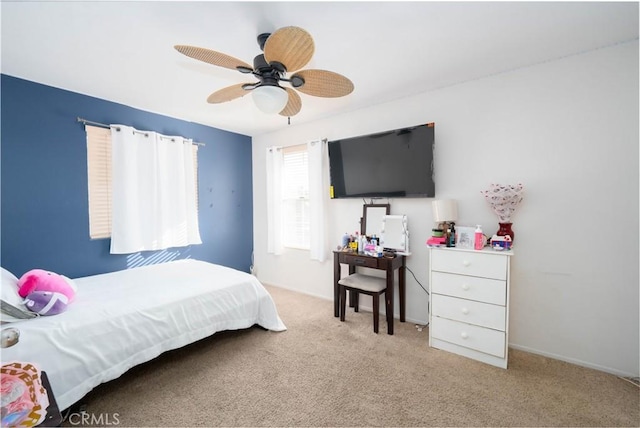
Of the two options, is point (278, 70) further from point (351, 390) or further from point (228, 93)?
point (351, 390)

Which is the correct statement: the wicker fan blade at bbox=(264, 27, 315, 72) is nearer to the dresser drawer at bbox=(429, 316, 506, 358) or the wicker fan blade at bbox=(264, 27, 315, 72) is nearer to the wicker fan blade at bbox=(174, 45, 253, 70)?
the wicker fan blade at bbox=(174, 45, 253, 70)

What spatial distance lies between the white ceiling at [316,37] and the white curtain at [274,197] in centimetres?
142

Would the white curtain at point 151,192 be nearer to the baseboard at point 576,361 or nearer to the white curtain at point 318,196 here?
the white curtain at point 318,196

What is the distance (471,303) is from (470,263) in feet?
1.05

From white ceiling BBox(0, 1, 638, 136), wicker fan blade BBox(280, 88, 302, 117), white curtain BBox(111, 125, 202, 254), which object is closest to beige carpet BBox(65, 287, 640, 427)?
white curtain BBox(111, 125, 202, 254)

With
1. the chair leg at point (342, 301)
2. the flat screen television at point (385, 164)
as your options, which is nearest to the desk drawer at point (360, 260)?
the chair leg at point (342, 301)

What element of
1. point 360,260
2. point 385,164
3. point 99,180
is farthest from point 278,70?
point 99,180

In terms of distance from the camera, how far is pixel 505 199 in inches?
89.0

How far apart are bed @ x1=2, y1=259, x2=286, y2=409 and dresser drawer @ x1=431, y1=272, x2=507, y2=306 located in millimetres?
1533

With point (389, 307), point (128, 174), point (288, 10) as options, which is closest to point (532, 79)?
point (288, 10)

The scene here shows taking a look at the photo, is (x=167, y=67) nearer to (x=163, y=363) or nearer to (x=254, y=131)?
(x=254, y=131)

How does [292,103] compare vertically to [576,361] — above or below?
above

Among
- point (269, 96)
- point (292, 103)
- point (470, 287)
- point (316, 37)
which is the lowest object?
point (470, 287)

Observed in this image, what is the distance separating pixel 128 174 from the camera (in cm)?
298
